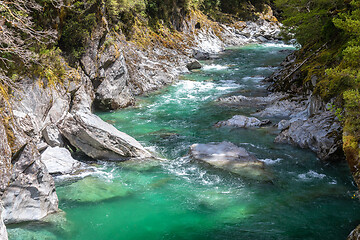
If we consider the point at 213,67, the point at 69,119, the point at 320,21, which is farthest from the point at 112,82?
the point at 213,67

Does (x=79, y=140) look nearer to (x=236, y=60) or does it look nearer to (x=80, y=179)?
(x=80, y=179)

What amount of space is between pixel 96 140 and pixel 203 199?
4.44 m

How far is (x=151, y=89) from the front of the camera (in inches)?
862

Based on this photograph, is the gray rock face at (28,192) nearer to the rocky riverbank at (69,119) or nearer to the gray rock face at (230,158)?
the rocky riverbank at (69,119)

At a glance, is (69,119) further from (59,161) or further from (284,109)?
(284,109)

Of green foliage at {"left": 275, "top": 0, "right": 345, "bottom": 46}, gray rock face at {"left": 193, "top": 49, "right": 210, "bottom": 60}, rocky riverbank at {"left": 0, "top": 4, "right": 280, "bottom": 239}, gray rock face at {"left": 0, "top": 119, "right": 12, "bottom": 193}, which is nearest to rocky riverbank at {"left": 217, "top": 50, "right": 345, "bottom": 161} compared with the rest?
green foliage at {"left": 275, "top": 0, "right": 345, "bottom": 46}

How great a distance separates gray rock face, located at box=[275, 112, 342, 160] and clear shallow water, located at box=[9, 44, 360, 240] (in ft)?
1.31

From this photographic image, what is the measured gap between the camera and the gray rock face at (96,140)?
1153 cm

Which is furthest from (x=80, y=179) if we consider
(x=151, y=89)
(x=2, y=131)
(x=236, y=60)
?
(x=236, y=60)

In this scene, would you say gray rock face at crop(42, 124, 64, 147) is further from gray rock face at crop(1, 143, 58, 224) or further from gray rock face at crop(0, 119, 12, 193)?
gray rock face at crop(0, 119, 12, 193)

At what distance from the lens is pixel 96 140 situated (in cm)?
1142

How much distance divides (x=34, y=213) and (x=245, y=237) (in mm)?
5042

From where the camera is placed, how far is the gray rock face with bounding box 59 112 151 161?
37.8 feet

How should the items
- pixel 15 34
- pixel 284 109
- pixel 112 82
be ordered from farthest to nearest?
pixel 112 82
pixel 284 109
pixel 15 34
